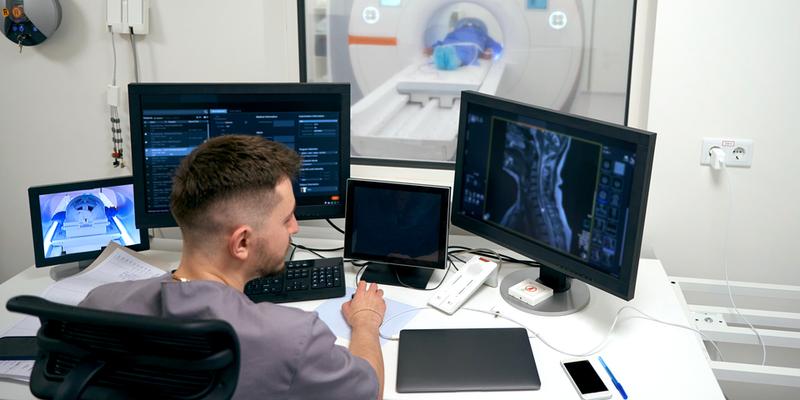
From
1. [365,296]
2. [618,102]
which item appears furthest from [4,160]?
[618,102]

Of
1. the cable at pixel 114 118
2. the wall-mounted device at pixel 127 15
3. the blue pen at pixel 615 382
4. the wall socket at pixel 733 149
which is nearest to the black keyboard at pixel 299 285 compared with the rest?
the blue pen at pixel 615 382

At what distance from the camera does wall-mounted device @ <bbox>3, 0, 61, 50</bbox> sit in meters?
2.04

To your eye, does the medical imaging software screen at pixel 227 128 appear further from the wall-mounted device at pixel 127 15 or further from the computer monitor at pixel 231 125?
the wall-mounted device at pixel 127 15

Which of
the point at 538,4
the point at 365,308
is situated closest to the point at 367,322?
the point at 365,308

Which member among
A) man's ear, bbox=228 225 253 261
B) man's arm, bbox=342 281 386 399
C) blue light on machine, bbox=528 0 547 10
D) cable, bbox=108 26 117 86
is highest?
blue light on machine, bbox=528 0 547 10

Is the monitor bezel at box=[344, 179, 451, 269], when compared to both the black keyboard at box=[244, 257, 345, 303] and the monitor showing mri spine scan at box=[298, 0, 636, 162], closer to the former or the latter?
the black keyboard at box=[244, 257, 345, 303]

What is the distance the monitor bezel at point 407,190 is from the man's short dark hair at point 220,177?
1.78ft

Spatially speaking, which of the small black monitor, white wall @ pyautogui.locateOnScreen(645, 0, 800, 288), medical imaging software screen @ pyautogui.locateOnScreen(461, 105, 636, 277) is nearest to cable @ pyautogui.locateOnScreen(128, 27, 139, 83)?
the small black monitor

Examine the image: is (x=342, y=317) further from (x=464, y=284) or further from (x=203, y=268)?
(x=203, y=268)

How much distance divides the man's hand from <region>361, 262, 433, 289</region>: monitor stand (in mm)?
105

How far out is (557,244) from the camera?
5.33 feet

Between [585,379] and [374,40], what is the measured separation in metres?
1.22

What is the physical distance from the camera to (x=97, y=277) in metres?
1.75

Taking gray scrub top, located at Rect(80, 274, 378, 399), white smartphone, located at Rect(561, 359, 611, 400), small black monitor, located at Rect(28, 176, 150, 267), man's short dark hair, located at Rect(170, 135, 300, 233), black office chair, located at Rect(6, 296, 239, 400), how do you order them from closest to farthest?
black office chair, located at Rect(6, 296, 239, 400), gray scrub top, located at Rect(80, 274, 378, 399), man's short dark hair, located at Rect(170, 135, 300, 233), white smartphone, located at Rect(561, 359, 611, 400), small black monitor, located at Rect(28, 176, 150, 267)
